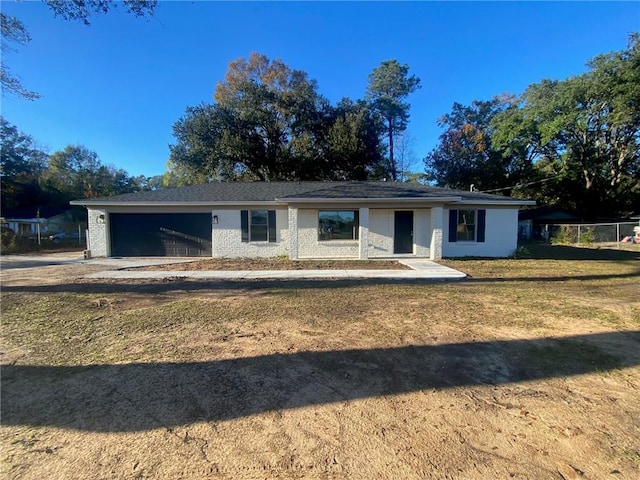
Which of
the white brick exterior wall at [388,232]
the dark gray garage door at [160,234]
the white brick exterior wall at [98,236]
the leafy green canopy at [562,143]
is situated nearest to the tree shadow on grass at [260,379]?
the white brick exterior wall at [388,232]

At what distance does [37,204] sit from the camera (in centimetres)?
3534

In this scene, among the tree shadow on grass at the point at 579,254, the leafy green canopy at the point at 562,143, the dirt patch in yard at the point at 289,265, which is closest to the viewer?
the dirt patch in yard at the point at 289,265

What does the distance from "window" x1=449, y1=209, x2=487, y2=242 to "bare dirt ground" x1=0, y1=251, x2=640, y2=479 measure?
8.16m

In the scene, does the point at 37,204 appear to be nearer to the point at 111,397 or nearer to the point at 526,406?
the point at 111,397

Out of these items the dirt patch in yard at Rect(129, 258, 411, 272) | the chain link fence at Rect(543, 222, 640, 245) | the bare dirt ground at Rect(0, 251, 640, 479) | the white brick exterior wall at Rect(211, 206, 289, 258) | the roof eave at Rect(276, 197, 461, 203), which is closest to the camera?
the bare dirt ground at Rect(0, 251, 640, 479)

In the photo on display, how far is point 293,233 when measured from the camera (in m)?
13.0

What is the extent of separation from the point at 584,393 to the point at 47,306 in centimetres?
815

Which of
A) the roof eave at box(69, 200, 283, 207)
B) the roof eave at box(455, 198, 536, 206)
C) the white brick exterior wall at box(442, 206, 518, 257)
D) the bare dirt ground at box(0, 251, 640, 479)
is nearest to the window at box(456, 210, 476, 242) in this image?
the white brick exterior wall at box(442, 206, 518, 257)

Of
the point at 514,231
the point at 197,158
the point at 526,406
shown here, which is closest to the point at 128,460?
the point at 526,406

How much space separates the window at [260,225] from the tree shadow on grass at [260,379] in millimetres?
10394

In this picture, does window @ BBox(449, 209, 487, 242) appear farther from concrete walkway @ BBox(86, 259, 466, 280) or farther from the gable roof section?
concrete walkway @ BBox(86, 259, 466, 280)

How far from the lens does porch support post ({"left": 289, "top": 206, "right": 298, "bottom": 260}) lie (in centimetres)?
1293

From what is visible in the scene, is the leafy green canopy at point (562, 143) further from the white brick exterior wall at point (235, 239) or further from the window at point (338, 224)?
the white brick exterior wall at point (235, 239)

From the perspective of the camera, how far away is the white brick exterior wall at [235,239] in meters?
13.8
